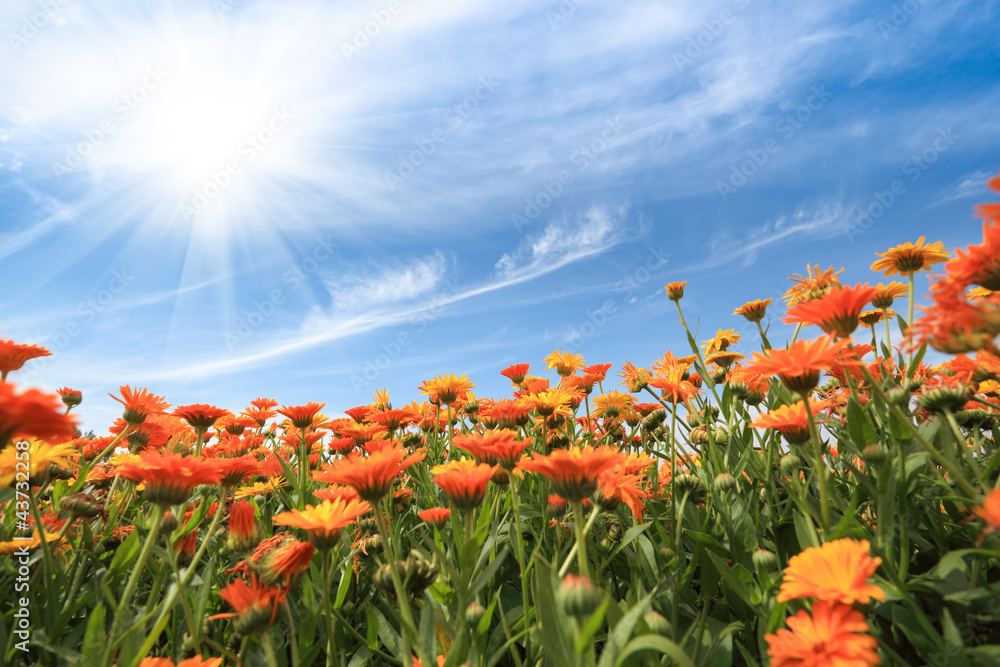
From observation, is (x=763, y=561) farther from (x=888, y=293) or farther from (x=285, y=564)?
(x=888, y=293)

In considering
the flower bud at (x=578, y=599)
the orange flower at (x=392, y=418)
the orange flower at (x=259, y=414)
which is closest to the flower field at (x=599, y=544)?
the flower bud at (x=578, y=599)

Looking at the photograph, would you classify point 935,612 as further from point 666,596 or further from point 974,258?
point 974,258

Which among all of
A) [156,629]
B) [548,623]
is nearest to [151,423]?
[156,629]

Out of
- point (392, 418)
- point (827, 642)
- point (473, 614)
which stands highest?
point (392, 418)

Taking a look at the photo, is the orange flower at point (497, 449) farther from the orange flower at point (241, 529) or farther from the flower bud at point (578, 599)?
the orange flower at point (241, 529)

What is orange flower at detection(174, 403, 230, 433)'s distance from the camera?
7.36 feet

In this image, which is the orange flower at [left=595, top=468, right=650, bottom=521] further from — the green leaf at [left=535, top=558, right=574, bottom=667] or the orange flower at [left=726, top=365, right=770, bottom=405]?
the orange flower at [left=726, top=365, right=770, bottom=405]

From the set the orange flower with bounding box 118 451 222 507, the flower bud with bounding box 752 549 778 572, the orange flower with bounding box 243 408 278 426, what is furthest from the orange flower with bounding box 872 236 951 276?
the orange flower with bounding box 243 408 278 426

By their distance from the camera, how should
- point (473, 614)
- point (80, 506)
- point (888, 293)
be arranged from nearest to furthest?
point (473, 614) → point (80, 506) → point (888, 293)

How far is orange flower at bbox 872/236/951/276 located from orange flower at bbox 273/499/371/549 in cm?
213

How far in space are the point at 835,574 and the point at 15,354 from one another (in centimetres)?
257

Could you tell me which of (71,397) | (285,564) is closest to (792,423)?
(285,564)

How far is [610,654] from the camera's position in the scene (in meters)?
0.96

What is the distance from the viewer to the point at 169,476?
1.34m
